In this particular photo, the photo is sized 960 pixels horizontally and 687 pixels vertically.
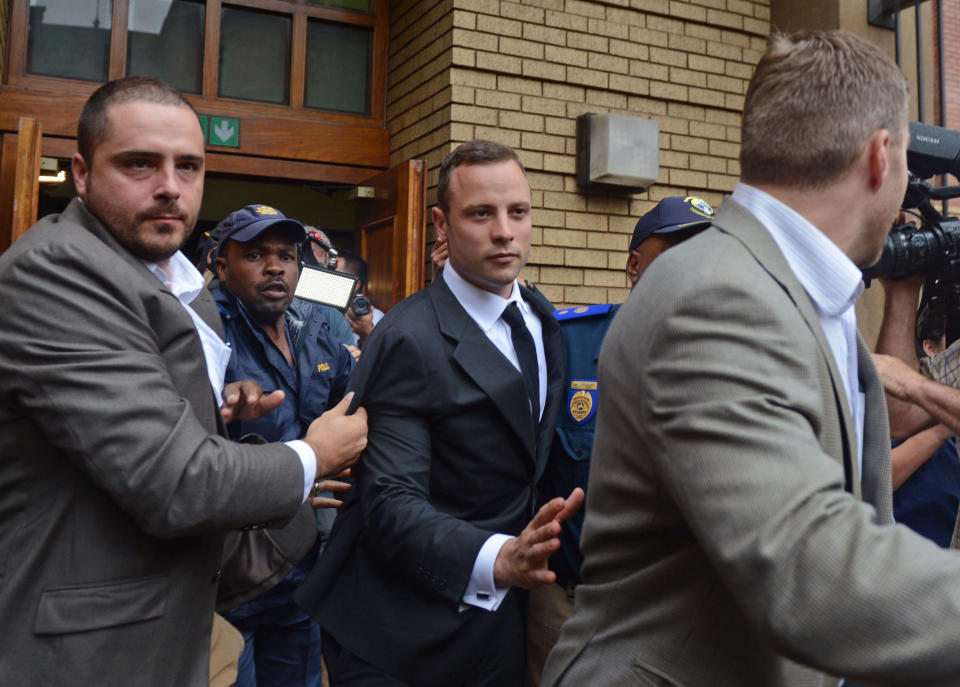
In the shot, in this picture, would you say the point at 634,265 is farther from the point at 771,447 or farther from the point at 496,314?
the point at 771,447

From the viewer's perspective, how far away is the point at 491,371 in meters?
2.05

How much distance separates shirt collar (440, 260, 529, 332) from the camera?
221 centimetres

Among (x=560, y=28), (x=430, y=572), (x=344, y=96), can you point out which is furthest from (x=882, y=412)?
(x=344, y=96)

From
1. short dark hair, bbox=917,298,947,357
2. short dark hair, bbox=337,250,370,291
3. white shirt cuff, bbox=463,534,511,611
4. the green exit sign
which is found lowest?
white shirt cuff, bbox=463,534,511,611

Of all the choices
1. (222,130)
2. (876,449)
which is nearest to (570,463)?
(876,449)

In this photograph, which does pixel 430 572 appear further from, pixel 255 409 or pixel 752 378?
pixel 752 378

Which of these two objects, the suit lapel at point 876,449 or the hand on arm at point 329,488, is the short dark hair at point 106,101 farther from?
the suit lapel at point 876,449

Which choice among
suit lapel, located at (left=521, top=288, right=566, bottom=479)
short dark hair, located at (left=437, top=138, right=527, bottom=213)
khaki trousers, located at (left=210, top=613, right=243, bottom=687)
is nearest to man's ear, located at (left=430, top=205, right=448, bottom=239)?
short dark hair, located at (left=437, top=138, right=527, bottom=213)

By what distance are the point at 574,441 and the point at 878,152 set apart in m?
1.15

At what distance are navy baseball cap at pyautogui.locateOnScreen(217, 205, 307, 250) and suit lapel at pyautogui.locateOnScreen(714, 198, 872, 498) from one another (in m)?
2.43

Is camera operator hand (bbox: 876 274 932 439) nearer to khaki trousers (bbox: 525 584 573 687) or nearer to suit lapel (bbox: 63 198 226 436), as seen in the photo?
khaki trousers (bbox: 525 584 573 687)

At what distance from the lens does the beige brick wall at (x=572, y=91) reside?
4945 mm

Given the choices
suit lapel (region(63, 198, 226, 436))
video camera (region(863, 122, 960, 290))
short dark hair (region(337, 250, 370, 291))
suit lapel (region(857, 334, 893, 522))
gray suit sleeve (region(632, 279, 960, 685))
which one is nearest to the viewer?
gray suit sleeve (region(632, 279, 960, 685))

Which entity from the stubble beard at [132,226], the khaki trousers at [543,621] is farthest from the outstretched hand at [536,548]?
the stubble beard at [132,226]
